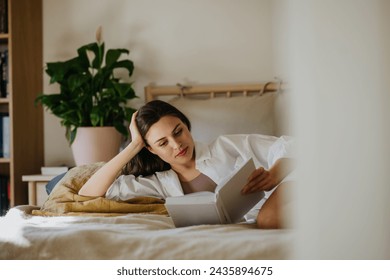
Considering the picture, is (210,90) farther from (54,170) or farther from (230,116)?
(54,170)

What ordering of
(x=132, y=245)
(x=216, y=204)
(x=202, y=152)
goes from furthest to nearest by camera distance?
1. (x=202, y=152)
2. (x=216, y=204)
3. (x=132, y=245)

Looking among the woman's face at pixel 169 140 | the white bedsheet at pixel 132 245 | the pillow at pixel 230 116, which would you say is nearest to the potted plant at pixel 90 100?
the pillow at pixel 230 116

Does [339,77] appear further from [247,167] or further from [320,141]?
[247,167]

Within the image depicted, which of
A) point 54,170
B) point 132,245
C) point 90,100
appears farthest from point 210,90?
point 132,245

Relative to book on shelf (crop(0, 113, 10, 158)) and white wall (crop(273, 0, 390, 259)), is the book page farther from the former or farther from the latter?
book on shelf (crop(0, 113, 10, 158))

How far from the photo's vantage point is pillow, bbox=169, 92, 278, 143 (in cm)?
169

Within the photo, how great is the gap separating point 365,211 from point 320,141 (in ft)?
0.10

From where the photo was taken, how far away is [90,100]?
190 centimetres

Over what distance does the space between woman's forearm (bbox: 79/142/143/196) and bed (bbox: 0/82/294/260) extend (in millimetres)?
33

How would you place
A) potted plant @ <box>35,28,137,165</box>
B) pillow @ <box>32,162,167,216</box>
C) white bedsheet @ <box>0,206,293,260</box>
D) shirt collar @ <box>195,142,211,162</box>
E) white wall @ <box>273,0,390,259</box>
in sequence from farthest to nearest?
potted plant @ <box>35,28,137,165</box>, shirt collar @ <box>195,142,211,162</box>, pillow @ <box>32,162,167,216</box>, white bedsheet @ <box>0,206,293,260</box>, white wall @ <box>273,0,390,259</box>

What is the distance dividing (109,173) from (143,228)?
1.25ft

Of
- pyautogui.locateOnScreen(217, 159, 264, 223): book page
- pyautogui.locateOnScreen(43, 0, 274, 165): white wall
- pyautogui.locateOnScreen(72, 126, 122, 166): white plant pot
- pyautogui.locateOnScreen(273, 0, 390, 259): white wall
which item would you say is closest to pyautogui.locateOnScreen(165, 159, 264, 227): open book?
pyautogui.locateOnScreen(217, 159, 264, 223): book page

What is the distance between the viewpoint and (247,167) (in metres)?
0.88
